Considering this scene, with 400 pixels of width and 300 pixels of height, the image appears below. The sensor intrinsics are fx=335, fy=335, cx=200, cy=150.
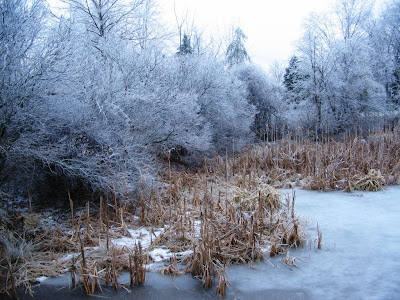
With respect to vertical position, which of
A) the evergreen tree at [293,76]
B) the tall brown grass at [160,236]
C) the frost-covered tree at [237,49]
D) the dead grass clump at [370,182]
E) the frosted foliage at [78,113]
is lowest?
the tall brown grass at [160,236]

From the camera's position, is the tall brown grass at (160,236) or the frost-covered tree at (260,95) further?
the frost-covered tree at (260,95)

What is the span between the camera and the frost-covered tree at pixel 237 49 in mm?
24984

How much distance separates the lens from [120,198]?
5.70 m

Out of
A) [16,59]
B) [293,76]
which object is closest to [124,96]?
[16,59]

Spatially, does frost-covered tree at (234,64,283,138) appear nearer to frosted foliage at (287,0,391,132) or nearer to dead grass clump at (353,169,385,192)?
frosted foliage at (287,0,391,132)

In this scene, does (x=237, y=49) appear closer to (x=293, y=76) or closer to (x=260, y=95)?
(x=293, y=76)

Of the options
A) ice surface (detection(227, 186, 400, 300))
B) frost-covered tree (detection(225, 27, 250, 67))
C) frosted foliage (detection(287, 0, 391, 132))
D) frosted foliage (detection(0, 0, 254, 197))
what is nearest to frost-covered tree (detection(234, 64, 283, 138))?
frosted foliage (detection(287, 0, 391, 132))

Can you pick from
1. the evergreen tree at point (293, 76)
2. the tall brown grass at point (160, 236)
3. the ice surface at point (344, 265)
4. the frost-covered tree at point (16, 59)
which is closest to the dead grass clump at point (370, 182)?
the tall brown grass at point (160, 236)

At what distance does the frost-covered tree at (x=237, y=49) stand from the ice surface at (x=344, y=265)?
68.2 ft

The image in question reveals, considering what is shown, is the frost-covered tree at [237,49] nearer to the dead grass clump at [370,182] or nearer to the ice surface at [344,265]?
the dead grass clump at [370,182]

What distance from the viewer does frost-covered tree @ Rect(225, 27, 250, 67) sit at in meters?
25.0

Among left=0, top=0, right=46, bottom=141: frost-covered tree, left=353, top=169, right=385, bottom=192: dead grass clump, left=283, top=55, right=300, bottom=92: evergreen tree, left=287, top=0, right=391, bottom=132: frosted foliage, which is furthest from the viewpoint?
left=283, top=55, right=300, bottom=92: evergreen tree

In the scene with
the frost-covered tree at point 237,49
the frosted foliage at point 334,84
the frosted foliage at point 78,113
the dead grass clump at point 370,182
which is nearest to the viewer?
the frosted foliage at point 78,113

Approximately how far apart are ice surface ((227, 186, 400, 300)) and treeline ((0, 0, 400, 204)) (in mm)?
2511
